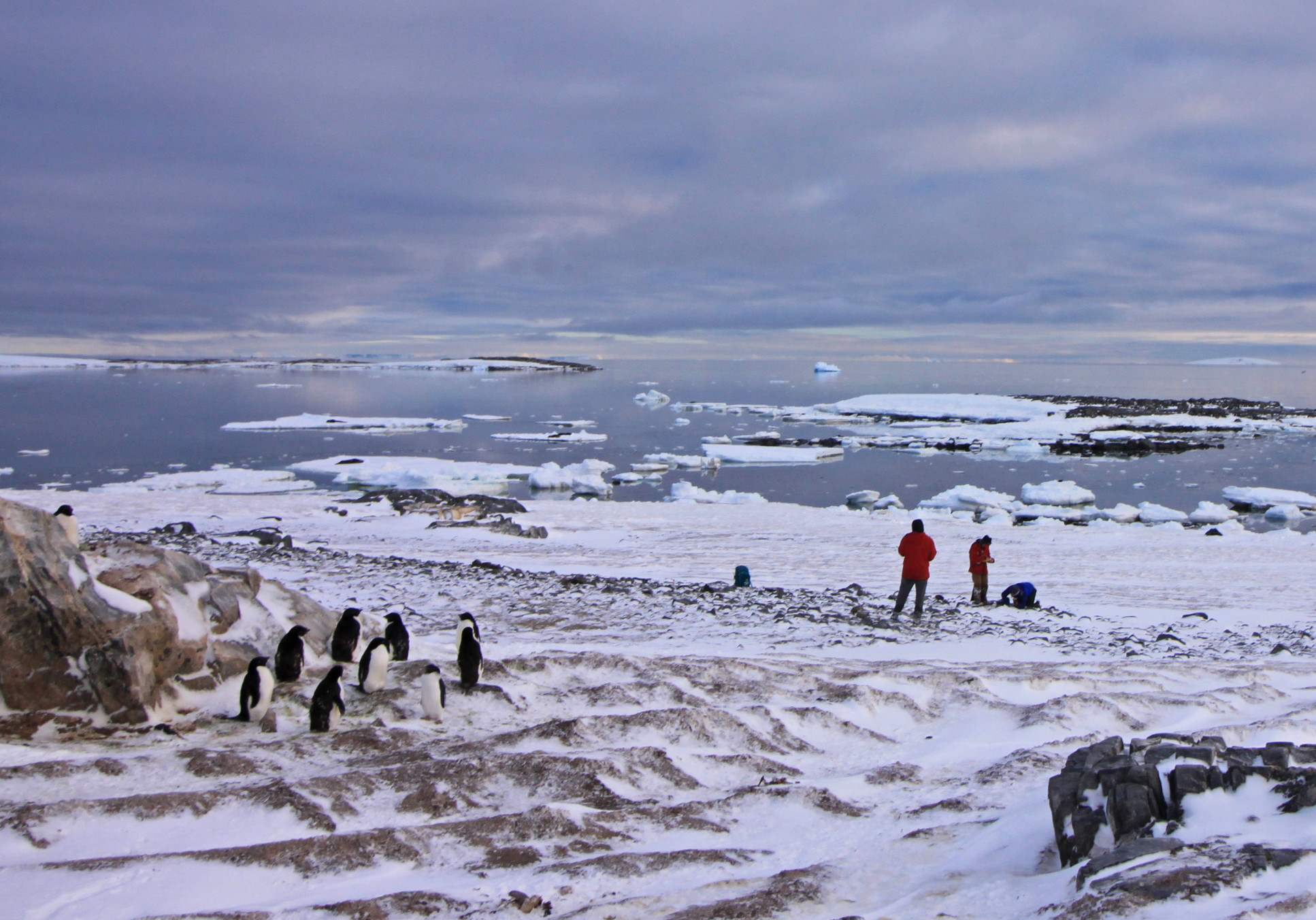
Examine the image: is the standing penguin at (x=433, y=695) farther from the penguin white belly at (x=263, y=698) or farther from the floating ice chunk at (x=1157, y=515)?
the floating ice chunk at (x=1157, y=515)

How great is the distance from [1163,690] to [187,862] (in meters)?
6.63

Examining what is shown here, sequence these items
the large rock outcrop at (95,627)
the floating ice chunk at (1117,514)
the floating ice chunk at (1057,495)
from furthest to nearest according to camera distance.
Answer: the floating ice chunk at (1057,495) < the floating ice chunk at (1117,514) < the large rock outcrop at (95,627)

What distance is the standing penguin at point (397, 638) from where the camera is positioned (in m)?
6.42

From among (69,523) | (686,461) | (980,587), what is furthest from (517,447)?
(69,523)

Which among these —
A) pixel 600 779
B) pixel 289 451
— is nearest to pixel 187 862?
pixel 600 779

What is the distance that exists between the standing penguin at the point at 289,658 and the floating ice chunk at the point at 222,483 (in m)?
20.3

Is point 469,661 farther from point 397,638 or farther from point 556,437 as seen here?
point 556,437

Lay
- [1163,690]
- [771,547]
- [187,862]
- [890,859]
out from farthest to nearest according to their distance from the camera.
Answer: [771,547], [1163,690], [890,859], [187,862]

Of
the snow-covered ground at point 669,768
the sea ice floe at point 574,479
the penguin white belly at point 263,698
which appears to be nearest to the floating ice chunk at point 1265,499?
the snow-covered ground at point 669,768

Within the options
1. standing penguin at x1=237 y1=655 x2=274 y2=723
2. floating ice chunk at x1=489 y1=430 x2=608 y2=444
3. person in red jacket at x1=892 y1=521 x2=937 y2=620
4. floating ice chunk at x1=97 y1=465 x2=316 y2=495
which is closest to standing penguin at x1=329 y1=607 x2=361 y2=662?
standing penguin at x1=237 y1=655 x2=274 y2=723

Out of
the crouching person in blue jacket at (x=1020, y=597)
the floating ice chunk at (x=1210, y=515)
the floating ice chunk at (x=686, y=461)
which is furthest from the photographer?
the floating ice chunk at (x=686, y=461)

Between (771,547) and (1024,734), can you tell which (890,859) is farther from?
(771,547)

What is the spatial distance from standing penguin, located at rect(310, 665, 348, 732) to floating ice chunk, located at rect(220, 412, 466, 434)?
42209 mm

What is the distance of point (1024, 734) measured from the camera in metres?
5.77
